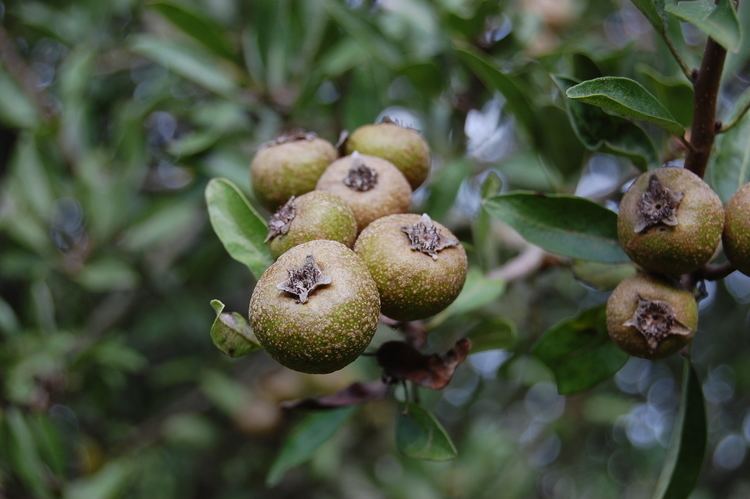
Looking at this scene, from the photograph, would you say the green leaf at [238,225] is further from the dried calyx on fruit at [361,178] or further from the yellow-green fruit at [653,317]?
the yellow-green fruit at [653,317]

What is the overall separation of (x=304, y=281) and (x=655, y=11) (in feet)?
2.62

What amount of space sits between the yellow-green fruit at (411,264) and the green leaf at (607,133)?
0.44 m

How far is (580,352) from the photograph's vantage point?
1.68 metres

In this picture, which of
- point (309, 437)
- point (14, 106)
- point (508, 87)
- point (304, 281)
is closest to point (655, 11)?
point (508, 87)

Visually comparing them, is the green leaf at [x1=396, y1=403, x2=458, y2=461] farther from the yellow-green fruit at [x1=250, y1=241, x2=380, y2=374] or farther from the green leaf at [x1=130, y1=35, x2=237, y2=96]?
the green leaf at [x1=130, y1=35, x2=237, y2=96]

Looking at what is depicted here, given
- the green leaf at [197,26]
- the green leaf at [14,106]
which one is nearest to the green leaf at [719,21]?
the green leaf at [197,26]

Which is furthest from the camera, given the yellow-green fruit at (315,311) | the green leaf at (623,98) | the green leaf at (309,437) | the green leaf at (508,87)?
the green leaf at (508,87)

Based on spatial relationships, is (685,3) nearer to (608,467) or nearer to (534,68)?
(534,68)

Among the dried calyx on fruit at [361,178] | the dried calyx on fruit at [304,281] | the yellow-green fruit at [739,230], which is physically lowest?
the dried calyx on fruit at [361,178]

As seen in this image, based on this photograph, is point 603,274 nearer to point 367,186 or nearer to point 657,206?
point 657,206

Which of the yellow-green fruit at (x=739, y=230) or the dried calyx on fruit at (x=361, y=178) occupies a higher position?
the yellow-green fruit at (x=739, y=230)

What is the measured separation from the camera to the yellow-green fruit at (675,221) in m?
1.26

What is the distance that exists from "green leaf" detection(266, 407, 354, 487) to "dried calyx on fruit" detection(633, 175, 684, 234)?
2.75 ft

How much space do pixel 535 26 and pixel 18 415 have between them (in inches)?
88.3
